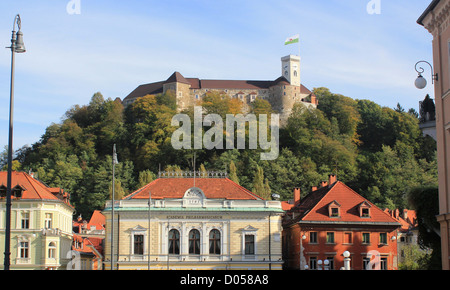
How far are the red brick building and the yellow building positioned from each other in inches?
807

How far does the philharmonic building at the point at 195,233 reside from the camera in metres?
54.8

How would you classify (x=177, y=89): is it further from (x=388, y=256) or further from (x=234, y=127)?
(x=388, y=256)

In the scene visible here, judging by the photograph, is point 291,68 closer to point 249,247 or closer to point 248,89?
point 248,89

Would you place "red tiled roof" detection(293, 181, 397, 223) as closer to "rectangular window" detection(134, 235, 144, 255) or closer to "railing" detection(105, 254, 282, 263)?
"railing" detection(105, 254, 282, 263)

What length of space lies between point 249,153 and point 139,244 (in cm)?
7175

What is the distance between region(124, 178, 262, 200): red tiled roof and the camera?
57500 mm

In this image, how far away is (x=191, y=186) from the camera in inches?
2327

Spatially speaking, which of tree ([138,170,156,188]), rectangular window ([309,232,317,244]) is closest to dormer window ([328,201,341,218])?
rectangular window ([309,232,317,244])

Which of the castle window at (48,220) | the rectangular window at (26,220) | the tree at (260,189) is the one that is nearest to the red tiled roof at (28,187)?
the rectangular window at (26,220)

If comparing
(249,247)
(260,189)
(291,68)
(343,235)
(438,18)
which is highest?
(291,68)

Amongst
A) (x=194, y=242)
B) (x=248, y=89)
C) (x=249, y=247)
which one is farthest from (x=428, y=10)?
(x=248, y=89)

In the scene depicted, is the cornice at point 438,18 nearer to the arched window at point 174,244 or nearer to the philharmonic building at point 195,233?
the philharmonic building at point 195,233
